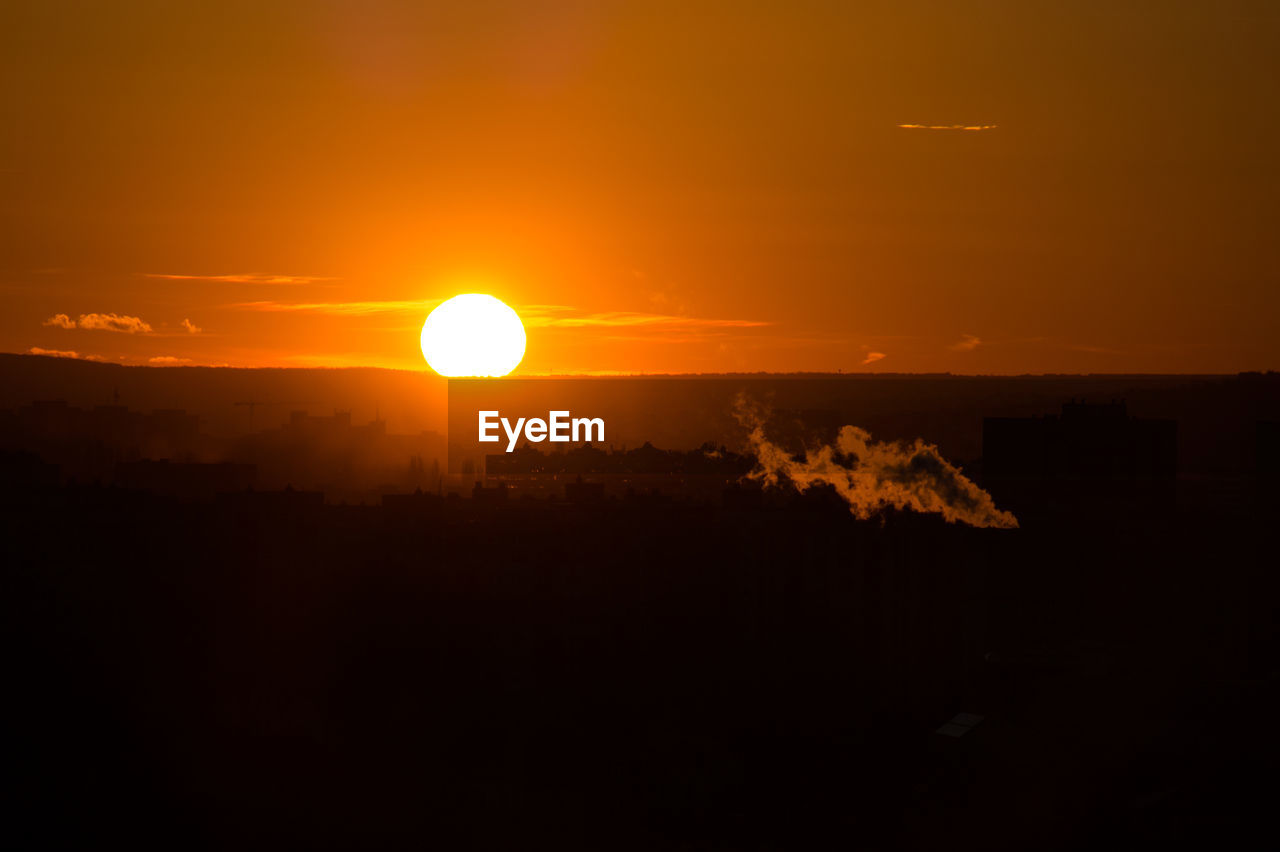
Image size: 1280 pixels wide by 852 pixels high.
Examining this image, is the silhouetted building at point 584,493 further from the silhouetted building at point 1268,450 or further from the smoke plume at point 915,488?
the silhouetted building at point 1268,450

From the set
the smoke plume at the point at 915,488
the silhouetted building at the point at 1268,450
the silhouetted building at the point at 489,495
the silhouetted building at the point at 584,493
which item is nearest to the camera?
the smoke plume at the point at 915,488

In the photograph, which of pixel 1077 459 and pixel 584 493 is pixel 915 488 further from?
pixel 1077 459

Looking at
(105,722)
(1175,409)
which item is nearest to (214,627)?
(105,722)

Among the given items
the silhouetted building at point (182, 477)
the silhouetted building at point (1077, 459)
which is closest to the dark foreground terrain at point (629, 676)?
the silhouetted building at point (1077, 459)

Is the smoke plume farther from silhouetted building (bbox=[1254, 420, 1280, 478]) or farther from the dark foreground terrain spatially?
silhouetted building (bbox=[1254, 420, 1280, 478])

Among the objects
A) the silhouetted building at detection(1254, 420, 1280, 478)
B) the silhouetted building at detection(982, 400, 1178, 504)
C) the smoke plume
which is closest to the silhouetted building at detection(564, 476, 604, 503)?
the smoke plume

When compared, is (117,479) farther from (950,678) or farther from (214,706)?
(950,678)

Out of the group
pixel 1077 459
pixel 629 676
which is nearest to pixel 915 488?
pixel 629 676

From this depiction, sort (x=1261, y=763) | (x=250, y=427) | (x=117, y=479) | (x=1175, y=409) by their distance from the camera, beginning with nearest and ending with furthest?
(x=1261, y=763) → (x=117, y=479) → (x=1175, y=409) → (x=250, y=427)
